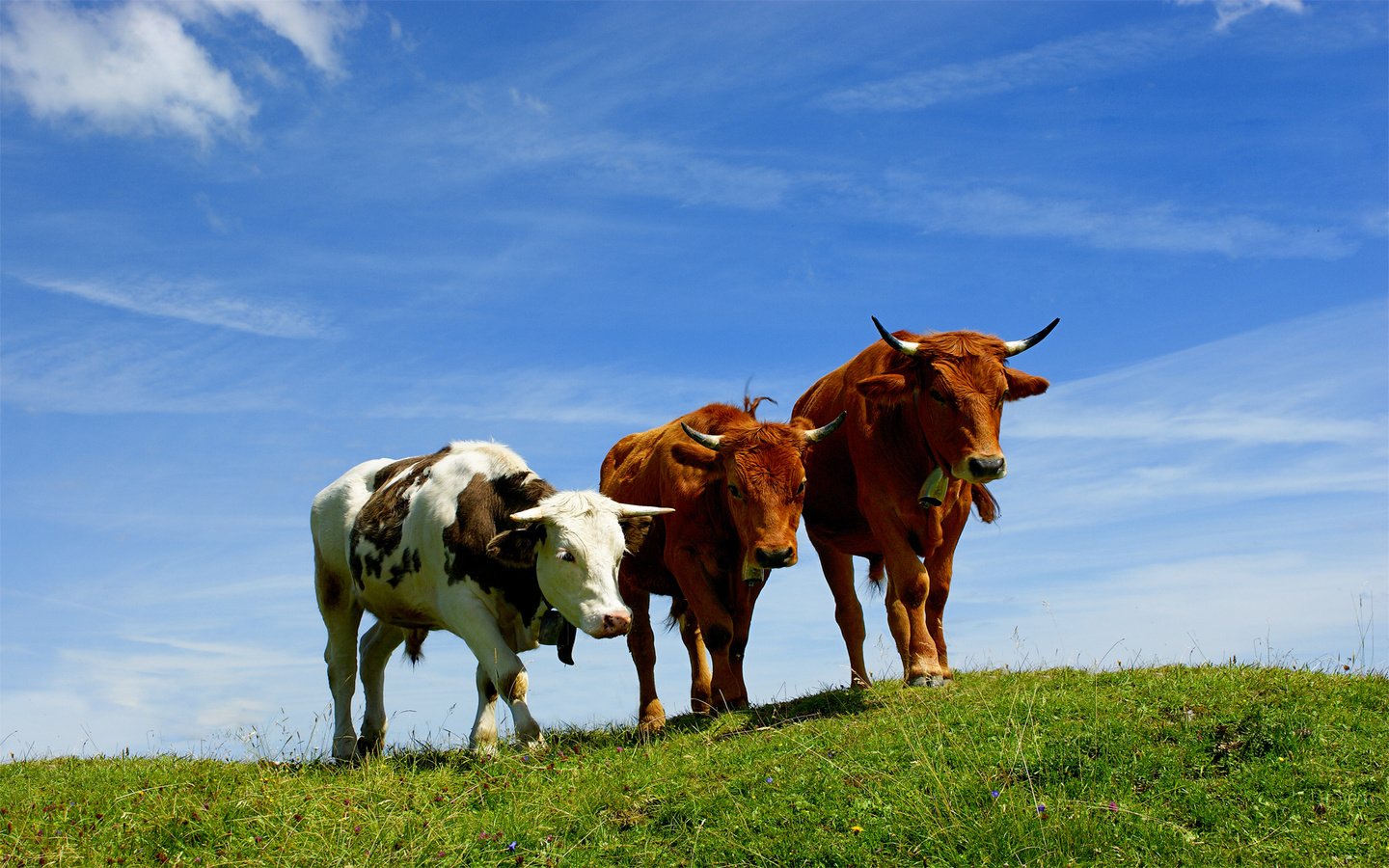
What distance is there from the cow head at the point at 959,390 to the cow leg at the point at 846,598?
216 centimetres

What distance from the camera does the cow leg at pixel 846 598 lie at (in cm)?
1344

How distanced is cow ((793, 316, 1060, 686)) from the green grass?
1427 mm

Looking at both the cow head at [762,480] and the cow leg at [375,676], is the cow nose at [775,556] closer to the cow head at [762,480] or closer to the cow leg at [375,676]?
the cow head at [762,480]

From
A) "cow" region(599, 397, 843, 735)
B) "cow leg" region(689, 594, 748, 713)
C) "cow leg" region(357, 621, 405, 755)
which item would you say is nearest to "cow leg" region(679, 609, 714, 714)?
"cow" region(599, 397, 843, 735)

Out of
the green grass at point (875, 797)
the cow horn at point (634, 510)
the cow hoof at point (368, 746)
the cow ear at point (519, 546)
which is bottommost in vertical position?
the green grass at point (875, 797)

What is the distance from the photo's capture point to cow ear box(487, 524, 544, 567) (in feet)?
37.6

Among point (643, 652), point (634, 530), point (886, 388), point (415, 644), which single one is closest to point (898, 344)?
point (886, 388)

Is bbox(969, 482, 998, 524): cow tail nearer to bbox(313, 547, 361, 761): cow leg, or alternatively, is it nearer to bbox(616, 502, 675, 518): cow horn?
bbox(616, 502, 675, 518): cow horn

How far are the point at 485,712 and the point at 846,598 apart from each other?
4206mm

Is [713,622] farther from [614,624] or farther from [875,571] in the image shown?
[875,571]

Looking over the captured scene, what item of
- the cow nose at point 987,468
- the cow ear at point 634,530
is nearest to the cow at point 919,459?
the cow nose at point 987,468

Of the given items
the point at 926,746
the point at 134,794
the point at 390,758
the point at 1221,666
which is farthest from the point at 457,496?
the point at 1221,666

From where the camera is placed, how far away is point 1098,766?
8.30m

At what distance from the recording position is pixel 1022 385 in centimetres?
1198
